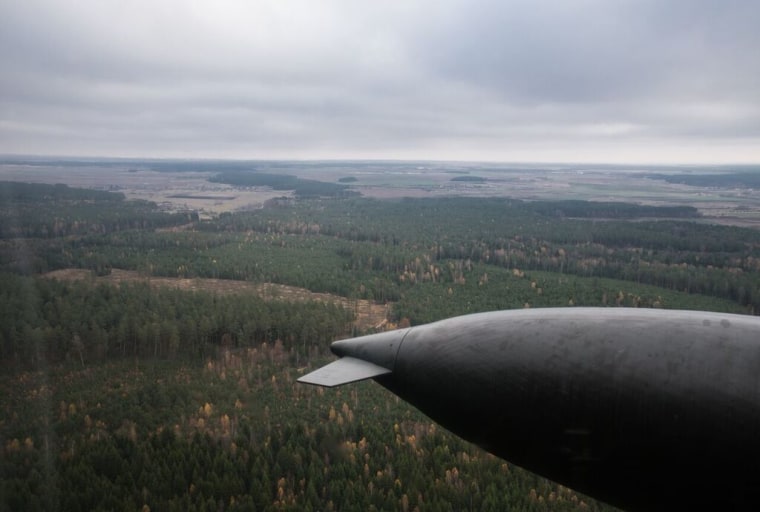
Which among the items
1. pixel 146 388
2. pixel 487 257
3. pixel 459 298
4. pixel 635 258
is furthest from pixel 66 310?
pixel 635 258

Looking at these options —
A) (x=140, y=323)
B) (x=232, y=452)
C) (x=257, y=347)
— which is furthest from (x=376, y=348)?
(x=140, y=323)

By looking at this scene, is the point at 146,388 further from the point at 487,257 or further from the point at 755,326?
Result: the point at 487,257

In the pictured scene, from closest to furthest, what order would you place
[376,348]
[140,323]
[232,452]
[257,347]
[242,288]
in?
[376,348]
[232,452]
[140,323]
[257,347]
[242,288]

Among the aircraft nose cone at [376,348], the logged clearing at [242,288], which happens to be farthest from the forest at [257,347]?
the aircraft nose cone at [376,348]

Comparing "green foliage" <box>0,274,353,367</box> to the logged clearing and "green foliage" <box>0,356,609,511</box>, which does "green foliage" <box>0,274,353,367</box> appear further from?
the logged clearing

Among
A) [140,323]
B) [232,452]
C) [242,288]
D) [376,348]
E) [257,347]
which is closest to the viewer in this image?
[376,348]

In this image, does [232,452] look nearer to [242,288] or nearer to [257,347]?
[257,347]

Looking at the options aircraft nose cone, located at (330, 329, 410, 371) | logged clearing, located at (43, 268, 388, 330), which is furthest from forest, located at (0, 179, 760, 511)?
aircraft nose cone, located at (330, 329, 410, 371)

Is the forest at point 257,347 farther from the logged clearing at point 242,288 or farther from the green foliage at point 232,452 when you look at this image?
the logged clearing at point 242,288
